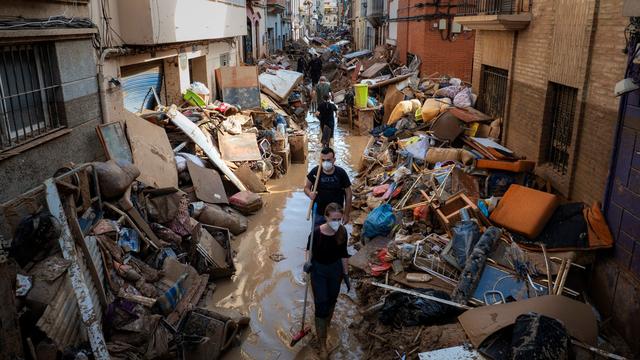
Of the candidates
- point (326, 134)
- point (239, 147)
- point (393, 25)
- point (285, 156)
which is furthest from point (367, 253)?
point (393, 25)

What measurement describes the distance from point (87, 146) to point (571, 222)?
6.98 m

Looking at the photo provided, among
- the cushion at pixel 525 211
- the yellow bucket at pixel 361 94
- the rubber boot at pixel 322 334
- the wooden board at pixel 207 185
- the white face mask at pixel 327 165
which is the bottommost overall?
the rubber boot at pixel 322 334

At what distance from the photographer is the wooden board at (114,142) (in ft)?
26.1

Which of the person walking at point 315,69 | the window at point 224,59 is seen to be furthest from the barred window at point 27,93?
the person walking at point 315,69

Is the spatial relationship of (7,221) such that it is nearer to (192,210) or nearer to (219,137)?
(192,210)

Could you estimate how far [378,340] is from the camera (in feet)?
18.9

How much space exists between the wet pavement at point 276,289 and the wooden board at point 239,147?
3.40 feet

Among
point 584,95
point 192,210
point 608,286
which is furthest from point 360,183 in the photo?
point 608,286

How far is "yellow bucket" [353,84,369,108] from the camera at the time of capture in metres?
16.5

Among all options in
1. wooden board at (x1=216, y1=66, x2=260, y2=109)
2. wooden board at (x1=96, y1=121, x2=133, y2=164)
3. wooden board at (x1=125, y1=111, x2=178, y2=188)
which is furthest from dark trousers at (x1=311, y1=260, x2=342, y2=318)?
wooden board at (x1=216, y1=66, x2=260, y2=109)

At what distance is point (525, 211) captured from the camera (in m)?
6.90

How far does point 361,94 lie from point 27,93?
11.5 meters

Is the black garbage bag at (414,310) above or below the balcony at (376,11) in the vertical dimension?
below

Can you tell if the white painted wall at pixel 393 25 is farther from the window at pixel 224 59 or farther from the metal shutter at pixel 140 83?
the metal shutter at pixel 140 83
